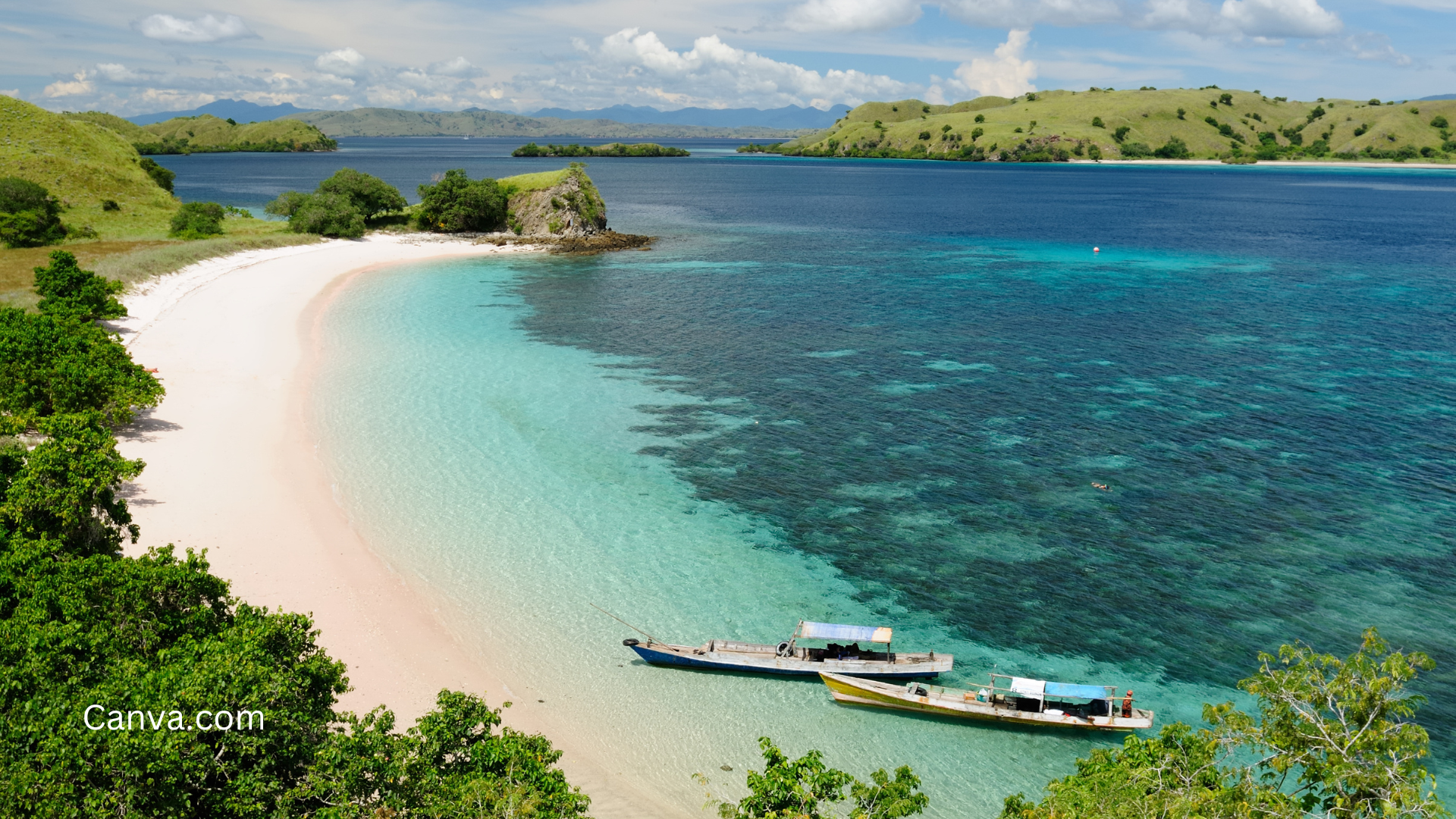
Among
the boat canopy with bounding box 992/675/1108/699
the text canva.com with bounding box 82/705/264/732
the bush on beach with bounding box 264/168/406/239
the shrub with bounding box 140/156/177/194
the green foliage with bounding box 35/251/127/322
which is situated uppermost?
the shrub with bounding box 140/156/177/194

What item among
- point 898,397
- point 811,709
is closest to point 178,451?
point 811,709

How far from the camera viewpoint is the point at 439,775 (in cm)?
1731

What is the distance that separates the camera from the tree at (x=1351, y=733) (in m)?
14.5

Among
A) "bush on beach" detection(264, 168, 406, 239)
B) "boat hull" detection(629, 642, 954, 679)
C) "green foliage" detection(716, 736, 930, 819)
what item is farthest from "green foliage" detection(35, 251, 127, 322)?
"green foliage" detection(716, 736, 930, 819)

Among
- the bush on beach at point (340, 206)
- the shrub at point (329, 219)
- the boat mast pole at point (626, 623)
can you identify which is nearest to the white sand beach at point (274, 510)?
the boat mast pole at point (626, 623)

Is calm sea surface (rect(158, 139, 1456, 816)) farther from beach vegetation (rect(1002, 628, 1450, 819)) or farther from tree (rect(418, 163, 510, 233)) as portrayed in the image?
tree (rect(418, 163, 510, 233))

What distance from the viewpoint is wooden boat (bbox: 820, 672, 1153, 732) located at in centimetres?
2519

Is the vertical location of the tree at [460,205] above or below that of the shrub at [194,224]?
above

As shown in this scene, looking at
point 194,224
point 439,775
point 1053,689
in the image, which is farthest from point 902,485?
point 194,224

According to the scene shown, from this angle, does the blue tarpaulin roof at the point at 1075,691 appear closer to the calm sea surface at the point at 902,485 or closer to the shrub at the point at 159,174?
the calm sea surface at the point at 902,485

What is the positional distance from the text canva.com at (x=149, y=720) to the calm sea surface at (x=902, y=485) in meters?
11.1

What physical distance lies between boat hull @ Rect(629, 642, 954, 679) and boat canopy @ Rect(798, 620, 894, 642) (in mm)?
764

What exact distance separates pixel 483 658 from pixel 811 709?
36.9 feet

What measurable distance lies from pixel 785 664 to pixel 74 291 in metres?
59.5
